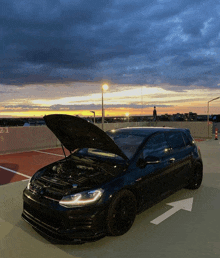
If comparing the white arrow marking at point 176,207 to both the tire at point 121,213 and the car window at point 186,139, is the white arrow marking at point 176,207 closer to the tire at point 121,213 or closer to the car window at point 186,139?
the tire at point 121,213

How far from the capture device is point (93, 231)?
310 cm

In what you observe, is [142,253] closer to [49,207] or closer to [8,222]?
[49,207]

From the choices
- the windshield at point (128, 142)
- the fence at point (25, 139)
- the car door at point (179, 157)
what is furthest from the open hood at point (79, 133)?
the fence at point (25, 139)

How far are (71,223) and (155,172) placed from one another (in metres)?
1.77

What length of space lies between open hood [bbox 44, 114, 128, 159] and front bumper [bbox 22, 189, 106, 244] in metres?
1.04

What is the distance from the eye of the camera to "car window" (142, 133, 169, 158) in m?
4.22

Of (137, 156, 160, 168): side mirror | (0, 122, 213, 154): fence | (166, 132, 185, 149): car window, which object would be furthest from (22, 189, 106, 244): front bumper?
(0, 122, 213, 154): fence

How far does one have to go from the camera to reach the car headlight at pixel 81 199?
308cm

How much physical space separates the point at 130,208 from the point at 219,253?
1.33 meters

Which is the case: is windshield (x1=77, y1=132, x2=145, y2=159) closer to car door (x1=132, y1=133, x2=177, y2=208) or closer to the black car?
the black car

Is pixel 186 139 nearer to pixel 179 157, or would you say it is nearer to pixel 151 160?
pixel 179 157

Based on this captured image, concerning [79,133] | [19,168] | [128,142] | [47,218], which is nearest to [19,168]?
[19,168]

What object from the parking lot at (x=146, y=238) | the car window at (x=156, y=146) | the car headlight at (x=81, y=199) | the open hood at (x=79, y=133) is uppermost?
the open hood at (x=79, y=133)

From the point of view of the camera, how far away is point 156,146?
14.6 ft
